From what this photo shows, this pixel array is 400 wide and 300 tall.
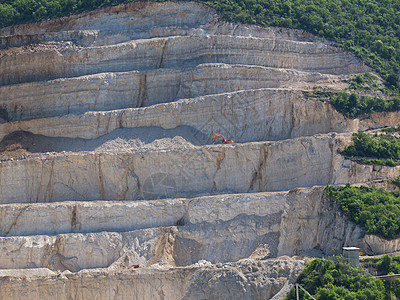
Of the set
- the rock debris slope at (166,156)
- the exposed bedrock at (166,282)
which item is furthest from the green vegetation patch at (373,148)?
the exposed bedrock at (166,282)

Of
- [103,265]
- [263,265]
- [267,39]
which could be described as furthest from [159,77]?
[263,265]

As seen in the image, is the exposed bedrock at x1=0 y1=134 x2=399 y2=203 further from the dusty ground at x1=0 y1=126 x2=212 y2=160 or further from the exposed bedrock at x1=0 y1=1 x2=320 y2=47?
the exposed bedrock at x1=0 y1=1 x2=320 y2=47

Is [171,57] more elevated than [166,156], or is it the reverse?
[171,57]

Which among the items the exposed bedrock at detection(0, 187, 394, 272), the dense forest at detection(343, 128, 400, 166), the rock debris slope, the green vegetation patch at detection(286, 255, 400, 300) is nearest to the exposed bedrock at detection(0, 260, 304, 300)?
the rock debris slope

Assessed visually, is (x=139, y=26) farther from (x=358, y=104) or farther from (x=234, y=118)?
(x=358, y=104)

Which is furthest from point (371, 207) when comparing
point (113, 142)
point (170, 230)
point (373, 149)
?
point (113, 142)

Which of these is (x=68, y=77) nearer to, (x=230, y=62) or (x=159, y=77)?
(x=159, y=77)
